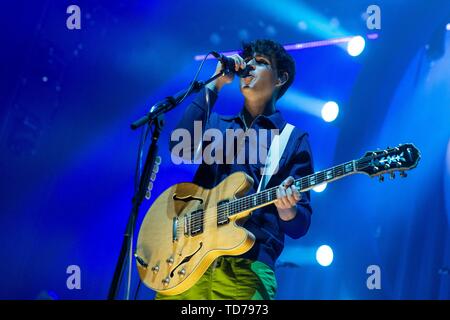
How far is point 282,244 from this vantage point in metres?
3.13

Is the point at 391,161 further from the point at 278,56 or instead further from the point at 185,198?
the point at 185,198

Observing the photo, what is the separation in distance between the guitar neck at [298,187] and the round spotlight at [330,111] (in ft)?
1.81

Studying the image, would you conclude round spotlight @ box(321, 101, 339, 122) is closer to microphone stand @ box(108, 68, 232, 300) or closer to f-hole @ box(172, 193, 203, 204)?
f-hole @ box(172, 193, 203, 204)

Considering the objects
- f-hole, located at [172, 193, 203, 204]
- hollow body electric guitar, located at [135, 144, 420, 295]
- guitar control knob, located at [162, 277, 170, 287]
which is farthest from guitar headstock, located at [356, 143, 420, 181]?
guitar control knob, located at [162, 277, 170, 287]

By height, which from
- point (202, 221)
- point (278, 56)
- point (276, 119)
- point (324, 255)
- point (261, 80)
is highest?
point (278, 56)

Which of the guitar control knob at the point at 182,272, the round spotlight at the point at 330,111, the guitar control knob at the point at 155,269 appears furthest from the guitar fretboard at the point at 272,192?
the round spotlight at the point at 330,111

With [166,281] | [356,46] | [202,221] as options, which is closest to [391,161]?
[356,46]

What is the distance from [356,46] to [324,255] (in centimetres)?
119

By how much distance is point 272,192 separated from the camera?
2971 millimetres

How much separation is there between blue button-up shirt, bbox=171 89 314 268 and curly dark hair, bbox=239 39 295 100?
0.24 metres

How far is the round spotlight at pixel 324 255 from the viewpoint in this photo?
318cm

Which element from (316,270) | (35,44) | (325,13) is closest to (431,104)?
(325,13)

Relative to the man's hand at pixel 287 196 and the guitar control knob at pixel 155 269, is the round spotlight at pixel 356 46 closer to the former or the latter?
the man's hand at pixel 287 196

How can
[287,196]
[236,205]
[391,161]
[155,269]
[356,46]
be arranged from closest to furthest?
[391,161], [287,196], [236,205], [155,269], [356,46]
